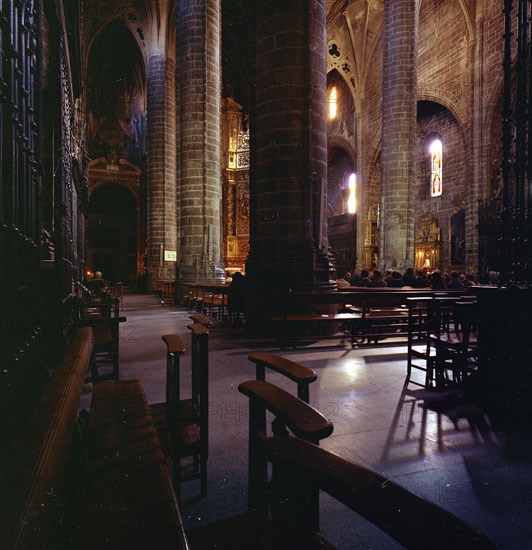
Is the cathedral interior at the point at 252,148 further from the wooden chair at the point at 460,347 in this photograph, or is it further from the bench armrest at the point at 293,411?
the bench armrest at the point at 293,411

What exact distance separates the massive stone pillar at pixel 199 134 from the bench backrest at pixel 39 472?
1154 cm

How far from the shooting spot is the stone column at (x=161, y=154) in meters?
17.9

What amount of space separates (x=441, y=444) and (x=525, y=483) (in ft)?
1.94

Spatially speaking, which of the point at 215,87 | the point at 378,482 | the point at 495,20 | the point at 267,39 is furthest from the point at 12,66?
the point at 495,20

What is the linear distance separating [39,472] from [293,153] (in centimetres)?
730

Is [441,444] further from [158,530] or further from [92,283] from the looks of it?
[92,283]

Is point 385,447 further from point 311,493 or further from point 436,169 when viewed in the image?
point 436,169

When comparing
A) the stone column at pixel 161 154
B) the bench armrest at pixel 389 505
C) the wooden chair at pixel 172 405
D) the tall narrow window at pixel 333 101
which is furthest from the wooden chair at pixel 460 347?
the tall narrow window at pixel 333 101

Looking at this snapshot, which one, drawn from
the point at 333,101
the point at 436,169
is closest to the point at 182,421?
the point at 436,169

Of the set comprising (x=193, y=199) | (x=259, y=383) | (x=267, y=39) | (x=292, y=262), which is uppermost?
(x=267, y=39)

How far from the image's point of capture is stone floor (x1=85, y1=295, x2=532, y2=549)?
1949 mm

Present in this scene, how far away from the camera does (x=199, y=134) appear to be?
12.4 metres

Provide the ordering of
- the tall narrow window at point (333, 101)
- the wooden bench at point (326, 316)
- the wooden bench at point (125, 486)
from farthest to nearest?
the tall narrow window at point (333, 101)
the wooden bench at point (326, 316)
the wooden bench at point (125, 486)

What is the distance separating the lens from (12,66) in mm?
1971
